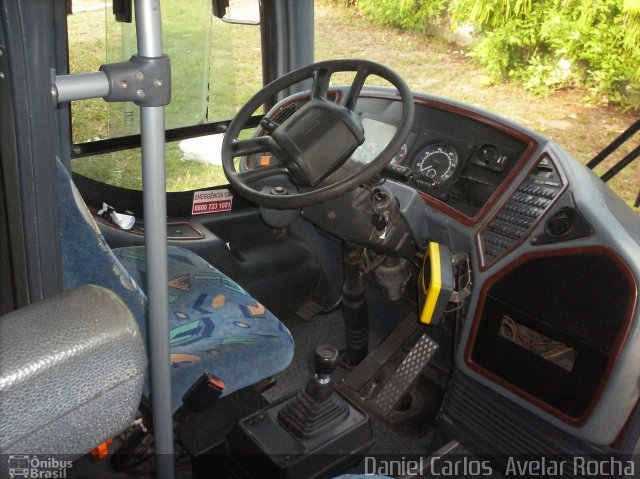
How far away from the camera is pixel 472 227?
2031mm

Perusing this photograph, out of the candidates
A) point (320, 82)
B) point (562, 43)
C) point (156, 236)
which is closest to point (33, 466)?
point (156, 236)

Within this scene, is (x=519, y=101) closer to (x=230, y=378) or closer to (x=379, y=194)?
(x=379, y=194)

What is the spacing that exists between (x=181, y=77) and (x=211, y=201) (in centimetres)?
49

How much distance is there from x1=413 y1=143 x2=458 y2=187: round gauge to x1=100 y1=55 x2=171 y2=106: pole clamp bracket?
1.41 meters

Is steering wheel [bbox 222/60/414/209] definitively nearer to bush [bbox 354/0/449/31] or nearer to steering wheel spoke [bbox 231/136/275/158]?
steering wheel spoke [bbox 231/136/275/158]

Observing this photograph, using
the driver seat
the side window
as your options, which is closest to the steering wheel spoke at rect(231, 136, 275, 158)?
the driver seat

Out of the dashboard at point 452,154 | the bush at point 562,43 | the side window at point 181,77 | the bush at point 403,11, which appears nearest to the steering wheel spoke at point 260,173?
the dashboard at point 452,154

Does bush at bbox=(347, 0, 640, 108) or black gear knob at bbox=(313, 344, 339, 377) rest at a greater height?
bush at bbox=(347, 0, 640, 108)

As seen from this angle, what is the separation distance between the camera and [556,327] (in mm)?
1774

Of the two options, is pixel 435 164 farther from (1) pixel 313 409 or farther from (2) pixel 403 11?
Result: (2) pixel 403 11

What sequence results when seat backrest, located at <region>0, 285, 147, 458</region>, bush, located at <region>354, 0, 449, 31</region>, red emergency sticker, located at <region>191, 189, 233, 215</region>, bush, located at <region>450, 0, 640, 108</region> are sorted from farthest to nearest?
bush, located at <region>354, 0, 449, 31</region>
bush, located at <region>450, 0, 640, 108</region>
red emergency sticker, located at <region>191, 189, 233, 215</region>
seat backrest, located at <region>0, 285, 147, 458</region>

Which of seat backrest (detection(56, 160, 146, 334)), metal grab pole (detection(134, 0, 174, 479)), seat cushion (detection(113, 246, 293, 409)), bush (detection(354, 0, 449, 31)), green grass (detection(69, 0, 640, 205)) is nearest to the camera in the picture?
metal grab pole (detection(134, 0, 174, 479))

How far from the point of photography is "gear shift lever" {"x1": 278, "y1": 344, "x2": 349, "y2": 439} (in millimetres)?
1757

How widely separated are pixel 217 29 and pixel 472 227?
4.04ft
